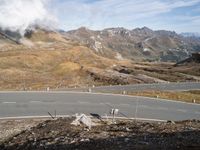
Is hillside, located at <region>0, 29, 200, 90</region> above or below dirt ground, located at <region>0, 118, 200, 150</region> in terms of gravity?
above

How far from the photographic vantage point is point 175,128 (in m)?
17.7

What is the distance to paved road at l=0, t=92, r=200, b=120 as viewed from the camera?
3072cm

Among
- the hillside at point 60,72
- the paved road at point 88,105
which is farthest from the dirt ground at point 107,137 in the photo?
the hillside at point 60,72

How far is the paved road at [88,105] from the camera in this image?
101 feet

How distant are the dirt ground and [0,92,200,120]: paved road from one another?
31.8 ft

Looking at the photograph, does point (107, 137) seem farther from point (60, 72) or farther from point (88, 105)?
point (60, 72)

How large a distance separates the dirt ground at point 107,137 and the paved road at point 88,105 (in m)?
9.69

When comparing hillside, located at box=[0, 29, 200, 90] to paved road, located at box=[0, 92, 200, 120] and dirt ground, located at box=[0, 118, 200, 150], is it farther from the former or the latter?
dirt ground, located at box=[0, 118, 200, 150]

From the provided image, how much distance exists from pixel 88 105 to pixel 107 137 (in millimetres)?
17950

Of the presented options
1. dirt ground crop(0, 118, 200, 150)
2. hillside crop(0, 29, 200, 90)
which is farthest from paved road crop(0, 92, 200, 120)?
hillside crop(0, 29, 200, 90)

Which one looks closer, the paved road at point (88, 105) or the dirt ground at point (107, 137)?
the dirt ground at point (107, 137)

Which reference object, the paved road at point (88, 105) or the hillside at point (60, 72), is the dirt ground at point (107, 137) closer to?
the paved road at point (88, 105)

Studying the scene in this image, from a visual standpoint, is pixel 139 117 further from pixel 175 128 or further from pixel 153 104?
pixel 175 128

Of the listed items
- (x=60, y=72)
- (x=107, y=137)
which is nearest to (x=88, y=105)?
(x=107, y=137)
